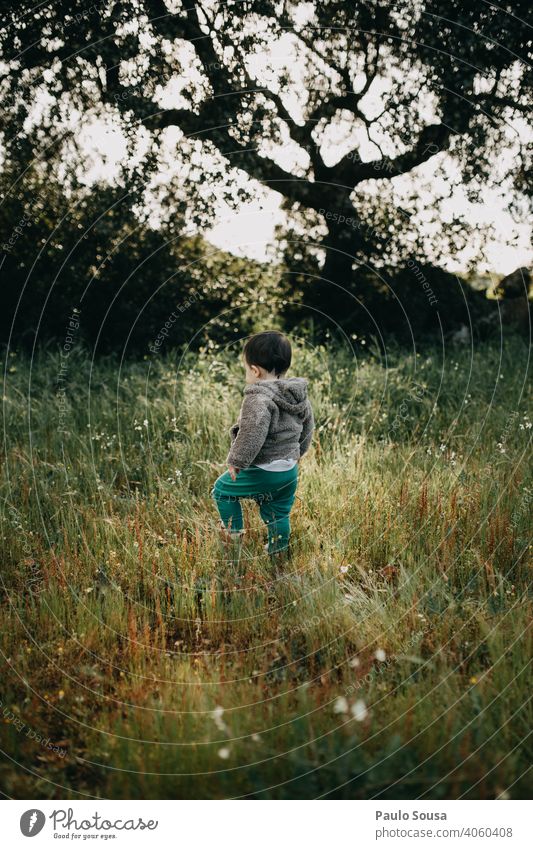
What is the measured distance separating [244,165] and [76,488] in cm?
430

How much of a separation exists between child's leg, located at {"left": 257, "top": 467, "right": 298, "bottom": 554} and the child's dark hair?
0.69 meters

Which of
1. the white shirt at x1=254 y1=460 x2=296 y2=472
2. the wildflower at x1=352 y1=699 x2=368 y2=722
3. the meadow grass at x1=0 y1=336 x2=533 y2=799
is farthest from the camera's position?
the white shirt at x1=254 y1=460 x2=296 y2=472

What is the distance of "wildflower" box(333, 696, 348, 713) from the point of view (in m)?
2.59

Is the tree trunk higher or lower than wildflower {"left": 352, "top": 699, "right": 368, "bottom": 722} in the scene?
higher

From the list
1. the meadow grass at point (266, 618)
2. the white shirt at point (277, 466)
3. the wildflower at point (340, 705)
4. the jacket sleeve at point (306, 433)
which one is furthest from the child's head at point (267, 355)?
the wildflower at point (340, 705)

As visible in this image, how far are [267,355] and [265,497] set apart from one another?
923 mm

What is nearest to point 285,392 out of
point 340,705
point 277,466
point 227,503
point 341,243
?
point 277,466

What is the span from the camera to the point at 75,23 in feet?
22.4

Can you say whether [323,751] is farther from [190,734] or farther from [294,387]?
[294,387]

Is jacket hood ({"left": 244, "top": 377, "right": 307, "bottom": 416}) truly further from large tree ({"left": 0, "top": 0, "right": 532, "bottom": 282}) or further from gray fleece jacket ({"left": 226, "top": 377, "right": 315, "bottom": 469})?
large tree ({"left": 0, "top": 0, "right": 532, "bottom": 282})

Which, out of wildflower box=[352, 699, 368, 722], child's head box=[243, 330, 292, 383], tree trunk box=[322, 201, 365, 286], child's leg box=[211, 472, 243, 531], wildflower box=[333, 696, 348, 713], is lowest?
wildflower box=[333, 696, 348, 713]

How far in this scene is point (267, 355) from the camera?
154 inches
